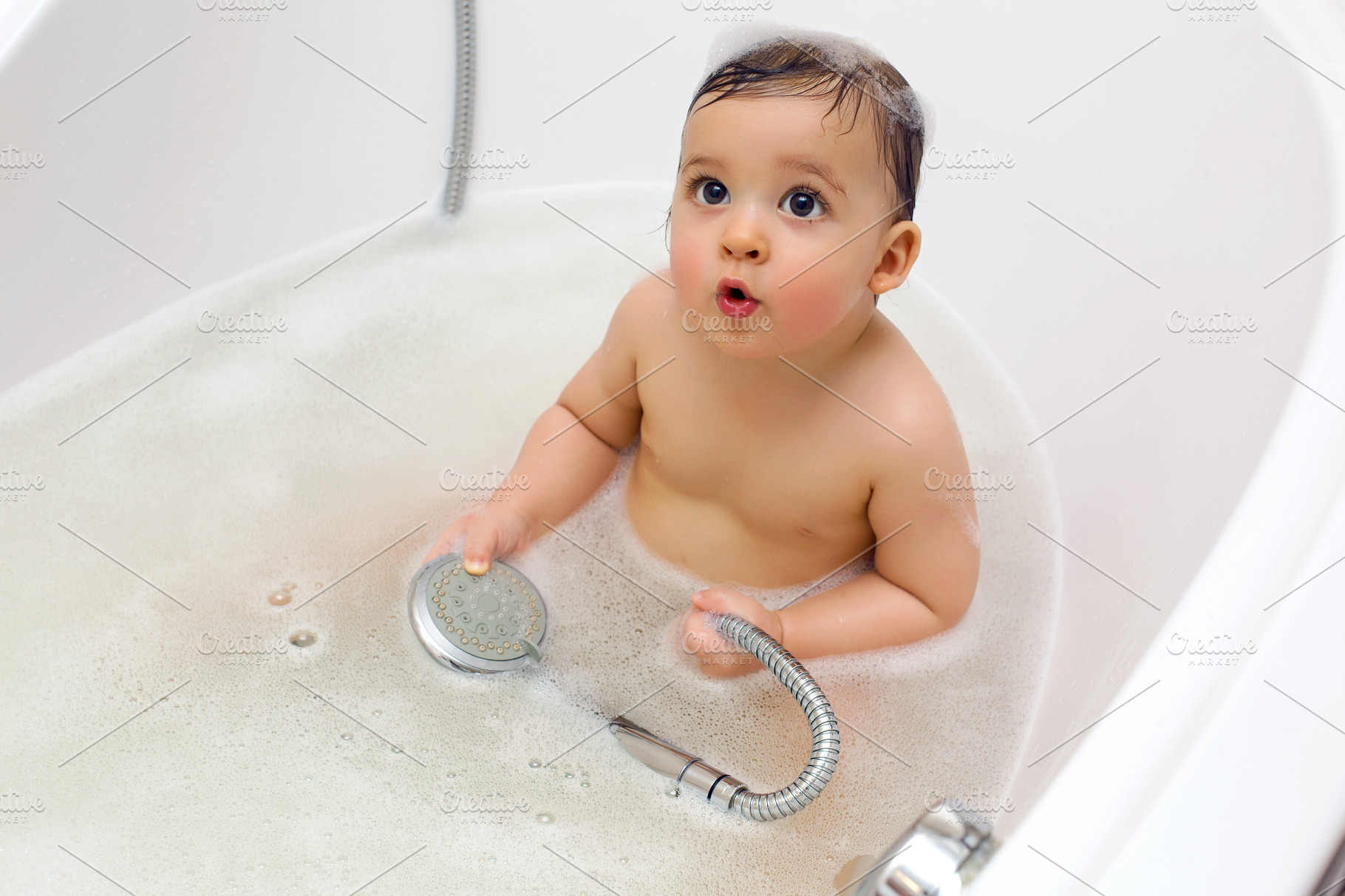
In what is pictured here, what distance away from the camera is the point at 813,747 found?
70 centimetres

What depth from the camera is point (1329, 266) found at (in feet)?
2.48

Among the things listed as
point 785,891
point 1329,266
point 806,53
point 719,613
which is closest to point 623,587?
point 719,613

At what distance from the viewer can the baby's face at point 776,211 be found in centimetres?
68

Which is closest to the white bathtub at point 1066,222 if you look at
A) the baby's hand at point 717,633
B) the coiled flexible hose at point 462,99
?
the coiled flexible hose at point 462,99

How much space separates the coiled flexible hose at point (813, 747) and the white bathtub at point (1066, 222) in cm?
16

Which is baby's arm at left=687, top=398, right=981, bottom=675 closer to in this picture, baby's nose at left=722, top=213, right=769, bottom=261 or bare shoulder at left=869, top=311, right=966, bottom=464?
bare shoulder at left=869, top=311, right=966, bottom=464

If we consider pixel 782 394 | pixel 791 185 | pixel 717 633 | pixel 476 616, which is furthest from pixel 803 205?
pixel 476 616

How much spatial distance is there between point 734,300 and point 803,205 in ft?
0.25

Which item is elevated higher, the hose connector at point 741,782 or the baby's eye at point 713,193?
the baby's eye at point 713,193

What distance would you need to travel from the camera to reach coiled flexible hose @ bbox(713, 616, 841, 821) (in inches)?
26.5

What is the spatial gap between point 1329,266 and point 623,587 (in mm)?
607

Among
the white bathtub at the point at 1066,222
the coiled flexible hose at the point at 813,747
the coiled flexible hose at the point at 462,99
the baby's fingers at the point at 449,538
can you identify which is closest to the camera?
the white bathtub at the point at 1066,222

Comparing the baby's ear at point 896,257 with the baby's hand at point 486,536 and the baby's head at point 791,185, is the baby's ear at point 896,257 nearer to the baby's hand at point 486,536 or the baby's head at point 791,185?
the baby's head at point 791,185

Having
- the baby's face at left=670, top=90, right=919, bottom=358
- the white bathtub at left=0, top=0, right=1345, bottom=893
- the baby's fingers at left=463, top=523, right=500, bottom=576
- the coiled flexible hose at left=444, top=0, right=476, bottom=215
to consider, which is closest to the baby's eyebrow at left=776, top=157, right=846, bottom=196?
the baby's face at left=670, top=90, right=919, bottom=358
